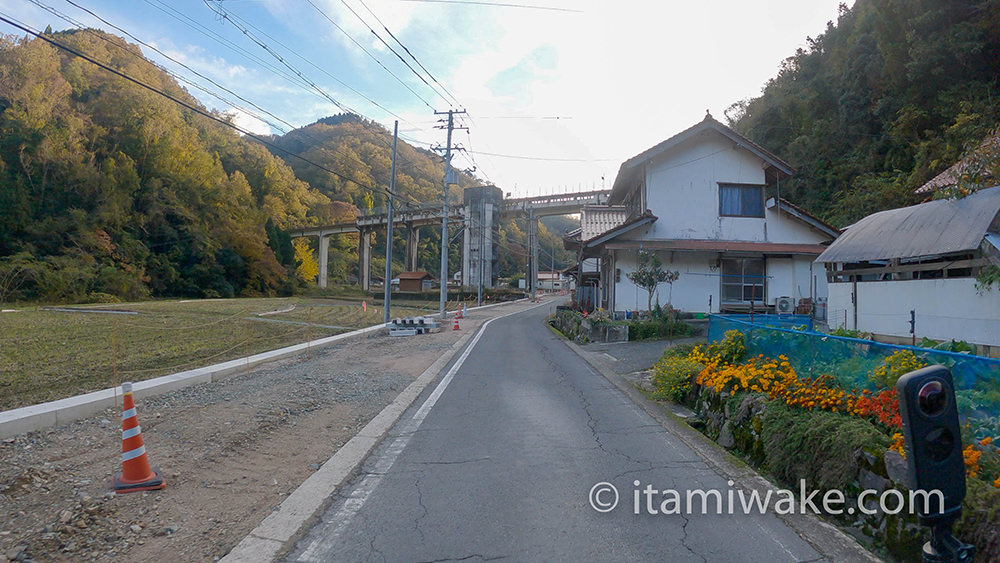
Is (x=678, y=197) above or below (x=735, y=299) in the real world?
above

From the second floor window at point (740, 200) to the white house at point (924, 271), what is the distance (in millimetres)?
10581

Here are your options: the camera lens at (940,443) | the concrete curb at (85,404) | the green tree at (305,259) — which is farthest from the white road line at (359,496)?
the green tree at (305,259)

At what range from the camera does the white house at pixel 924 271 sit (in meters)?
8.73

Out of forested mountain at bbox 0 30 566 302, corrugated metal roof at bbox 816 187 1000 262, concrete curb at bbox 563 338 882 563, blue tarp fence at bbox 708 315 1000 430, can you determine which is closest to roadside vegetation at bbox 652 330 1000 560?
blue tarp fence at bbox 708 315 1000 430

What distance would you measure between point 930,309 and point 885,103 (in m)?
20.4

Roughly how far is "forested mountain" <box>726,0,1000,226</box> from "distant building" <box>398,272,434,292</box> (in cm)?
4384

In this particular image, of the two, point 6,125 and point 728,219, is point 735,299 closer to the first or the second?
point 728,219

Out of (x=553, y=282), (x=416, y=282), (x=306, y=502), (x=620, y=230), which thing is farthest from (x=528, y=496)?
(x=553, y=282)

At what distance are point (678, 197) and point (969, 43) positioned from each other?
1151cm

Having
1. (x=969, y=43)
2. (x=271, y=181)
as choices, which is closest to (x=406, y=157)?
(x=271, y=181)

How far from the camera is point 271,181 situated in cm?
7638

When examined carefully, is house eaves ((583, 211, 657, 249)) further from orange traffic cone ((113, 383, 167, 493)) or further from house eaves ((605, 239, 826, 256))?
orange traffic cone ((113, 383, 167, 493))

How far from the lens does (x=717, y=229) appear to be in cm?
2297

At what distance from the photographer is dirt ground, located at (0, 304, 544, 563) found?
391 centimetres
